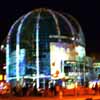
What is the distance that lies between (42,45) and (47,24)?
3321mm

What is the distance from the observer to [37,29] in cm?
7212

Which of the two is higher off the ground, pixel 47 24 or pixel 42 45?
pixel 47 24

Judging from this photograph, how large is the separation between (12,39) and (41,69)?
278 inches

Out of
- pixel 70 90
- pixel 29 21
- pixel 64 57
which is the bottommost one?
pixel 70 90

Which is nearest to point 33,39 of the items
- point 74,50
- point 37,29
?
point 37,29

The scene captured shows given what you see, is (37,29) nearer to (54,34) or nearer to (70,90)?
(54,34)

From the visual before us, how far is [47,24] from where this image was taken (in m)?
72.5

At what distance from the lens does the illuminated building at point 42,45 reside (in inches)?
2719

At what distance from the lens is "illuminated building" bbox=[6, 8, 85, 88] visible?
Answer: 69.1 m

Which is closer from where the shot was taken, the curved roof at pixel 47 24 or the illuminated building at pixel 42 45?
the illuminated building at pixel 42 45

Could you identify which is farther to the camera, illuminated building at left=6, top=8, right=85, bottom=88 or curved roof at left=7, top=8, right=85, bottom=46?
curved roof at left=7, top=8, right=85, bottom=46

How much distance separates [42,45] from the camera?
71250 millimetres

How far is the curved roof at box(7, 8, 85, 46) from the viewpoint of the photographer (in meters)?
72.0

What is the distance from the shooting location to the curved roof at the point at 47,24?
72000 millimetres
